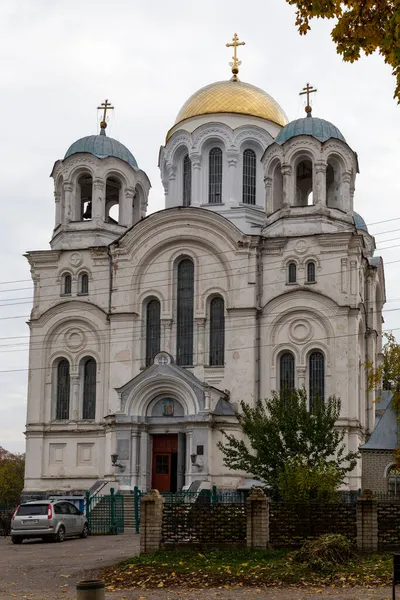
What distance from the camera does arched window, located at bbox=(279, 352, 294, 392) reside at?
40062 mm

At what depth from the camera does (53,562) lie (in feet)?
71.2

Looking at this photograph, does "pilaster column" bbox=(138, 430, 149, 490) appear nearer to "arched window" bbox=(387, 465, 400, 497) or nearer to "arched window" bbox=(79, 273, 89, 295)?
"arched window" bbox=(79, 273, 89, 295)

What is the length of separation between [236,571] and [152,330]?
936 inches

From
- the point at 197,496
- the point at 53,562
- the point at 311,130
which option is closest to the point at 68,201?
the point at 311,130

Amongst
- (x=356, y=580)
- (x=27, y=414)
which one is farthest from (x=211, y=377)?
(x=356, y=580)

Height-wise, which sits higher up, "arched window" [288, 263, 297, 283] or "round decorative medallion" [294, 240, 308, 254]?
"round decorative medallion" [294, 240, 308, 254]

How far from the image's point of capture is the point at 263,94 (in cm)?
4825

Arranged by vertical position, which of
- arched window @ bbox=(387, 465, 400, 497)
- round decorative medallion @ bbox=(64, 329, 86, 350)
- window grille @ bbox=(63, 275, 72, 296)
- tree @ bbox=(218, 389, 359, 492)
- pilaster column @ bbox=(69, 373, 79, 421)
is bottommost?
arched window @ bbox=(387, 465, 400, 497)

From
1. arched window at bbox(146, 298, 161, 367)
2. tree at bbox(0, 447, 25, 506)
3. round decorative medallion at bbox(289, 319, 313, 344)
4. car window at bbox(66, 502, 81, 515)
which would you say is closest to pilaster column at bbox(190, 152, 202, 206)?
arched window at bbox(146, 298, 161, 367)

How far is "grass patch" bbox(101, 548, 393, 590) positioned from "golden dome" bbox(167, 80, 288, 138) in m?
28.9

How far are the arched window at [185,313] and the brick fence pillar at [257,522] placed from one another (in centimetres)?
2002

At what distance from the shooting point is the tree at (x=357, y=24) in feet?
36.0

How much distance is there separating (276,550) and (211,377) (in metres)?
19.6

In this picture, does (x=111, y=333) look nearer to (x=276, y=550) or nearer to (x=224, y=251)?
(x=224, y=251)
